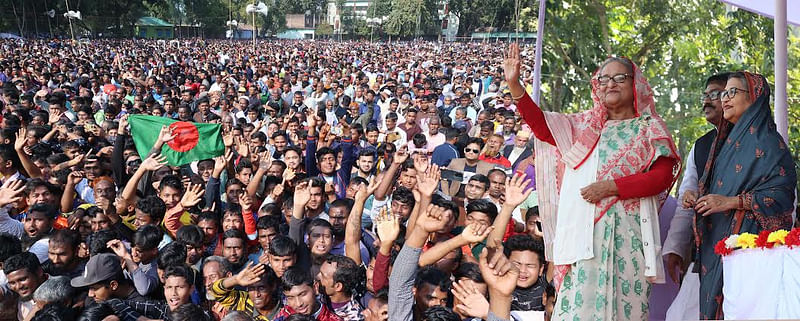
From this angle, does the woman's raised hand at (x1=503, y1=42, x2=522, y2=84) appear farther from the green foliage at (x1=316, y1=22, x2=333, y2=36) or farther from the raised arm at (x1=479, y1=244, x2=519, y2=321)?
the green foliage at (x1=316, y1=22, x2=333, y2=36)

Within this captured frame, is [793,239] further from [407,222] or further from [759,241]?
[407,222]

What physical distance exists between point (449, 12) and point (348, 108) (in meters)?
16.4

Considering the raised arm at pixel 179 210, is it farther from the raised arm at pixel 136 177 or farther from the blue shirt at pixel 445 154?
the blue shirt at pixel 445 154

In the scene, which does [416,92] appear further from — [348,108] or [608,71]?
[608,71]

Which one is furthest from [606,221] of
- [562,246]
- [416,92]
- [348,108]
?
[416,92]

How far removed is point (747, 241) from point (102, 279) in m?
2.83

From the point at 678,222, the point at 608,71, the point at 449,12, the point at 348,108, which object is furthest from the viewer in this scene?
the point at 449,12

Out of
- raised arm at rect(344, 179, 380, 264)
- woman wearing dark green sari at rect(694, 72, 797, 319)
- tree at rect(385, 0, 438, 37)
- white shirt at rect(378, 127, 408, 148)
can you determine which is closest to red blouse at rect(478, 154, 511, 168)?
raised arm at rect(344, 179, 380, 264)

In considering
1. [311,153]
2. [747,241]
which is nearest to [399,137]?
[311,153]

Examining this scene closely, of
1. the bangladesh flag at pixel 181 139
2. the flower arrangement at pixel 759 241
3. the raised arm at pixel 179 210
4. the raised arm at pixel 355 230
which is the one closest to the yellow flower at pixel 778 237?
the flower arrangement at pixel 759 241

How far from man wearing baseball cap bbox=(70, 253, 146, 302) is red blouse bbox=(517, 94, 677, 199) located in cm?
214

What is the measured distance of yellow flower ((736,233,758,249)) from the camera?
2246 mm

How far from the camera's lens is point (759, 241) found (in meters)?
2.23

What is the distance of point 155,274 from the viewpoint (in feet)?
12.0
